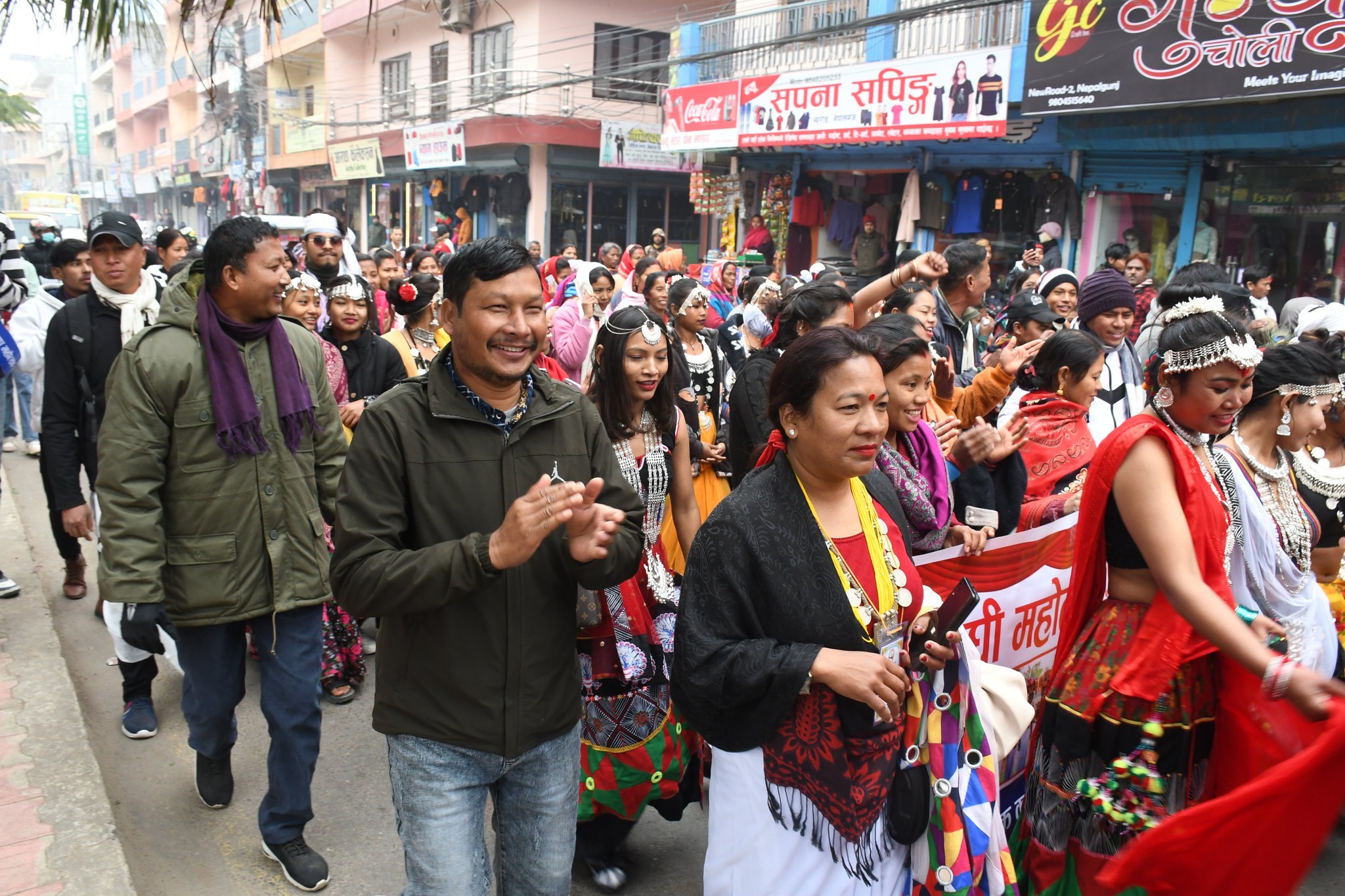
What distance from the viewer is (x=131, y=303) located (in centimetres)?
428

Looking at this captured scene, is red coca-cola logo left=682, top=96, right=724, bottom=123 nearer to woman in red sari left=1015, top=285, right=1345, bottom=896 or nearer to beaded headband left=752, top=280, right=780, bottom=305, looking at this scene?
beaded headband left=752, top=280, right=780, bottom=305

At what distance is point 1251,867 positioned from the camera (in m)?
1.94

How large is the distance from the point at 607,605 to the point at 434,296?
3030 millimetres

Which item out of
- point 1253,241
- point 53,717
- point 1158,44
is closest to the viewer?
point 53,717

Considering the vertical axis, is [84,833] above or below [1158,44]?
below

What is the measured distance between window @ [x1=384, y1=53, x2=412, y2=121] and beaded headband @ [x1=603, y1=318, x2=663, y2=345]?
87.5 ft

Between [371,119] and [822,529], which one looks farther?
[371,119]

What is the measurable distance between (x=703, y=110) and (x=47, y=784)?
15054mm

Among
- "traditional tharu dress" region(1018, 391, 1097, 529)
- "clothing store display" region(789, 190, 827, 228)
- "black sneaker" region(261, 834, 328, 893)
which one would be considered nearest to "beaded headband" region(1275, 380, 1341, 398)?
"traditional tharu dress" region(1018, 391, 1097, 529)

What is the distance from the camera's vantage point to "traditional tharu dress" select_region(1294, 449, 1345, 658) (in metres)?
3.57

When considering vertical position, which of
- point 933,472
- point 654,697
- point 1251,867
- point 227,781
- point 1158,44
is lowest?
point 227,781

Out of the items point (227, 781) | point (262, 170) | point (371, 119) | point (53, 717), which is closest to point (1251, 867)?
point (227, 781)

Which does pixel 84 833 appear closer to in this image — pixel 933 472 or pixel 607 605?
pixel 607 605

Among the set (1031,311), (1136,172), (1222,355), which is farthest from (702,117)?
(1222,355)
